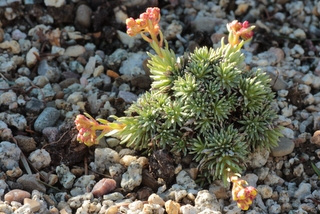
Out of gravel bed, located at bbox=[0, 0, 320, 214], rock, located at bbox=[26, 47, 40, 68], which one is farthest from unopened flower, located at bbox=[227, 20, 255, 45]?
rock, located at bbox=[26, 47, 40, 68]

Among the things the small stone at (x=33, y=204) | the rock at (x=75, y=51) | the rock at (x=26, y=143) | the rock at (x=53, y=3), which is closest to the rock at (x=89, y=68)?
the rock at (x=75, y=51)

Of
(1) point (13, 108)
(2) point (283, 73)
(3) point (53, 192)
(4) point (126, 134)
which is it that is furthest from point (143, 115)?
(2) point (283, 73)

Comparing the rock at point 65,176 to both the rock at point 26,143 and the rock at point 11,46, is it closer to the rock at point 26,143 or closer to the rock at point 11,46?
the rock at point 26,143

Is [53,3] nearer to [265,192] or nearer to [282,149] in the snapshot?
[282,149]

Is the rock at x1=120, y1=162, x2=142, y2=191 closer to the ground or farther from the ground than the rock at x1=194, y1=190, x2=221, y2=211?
farther from the ground

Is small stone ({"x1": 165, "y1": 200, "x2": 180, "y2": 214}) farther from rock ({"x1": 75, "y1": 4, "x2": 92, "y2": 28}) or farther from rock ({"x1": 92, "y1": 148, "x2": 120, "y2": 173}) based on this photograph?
rock ({"x1": 75, "y1": 4, "x2": 92, "y2": 28})

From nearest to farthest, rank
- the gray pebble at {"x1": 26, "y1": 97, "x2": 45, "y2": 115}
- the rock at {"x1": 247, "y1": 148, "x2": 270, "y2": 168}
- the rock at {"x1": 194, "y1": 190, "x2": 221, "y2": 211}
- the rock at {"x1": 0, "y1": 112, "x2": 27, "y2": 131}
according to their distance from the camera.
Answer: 1. the rock at {"x1": 194, "y1": 190, "x2": 221, "y2": 211}
2. the rock at {"x1": 247, "y1": 148, "x2": 270, "y2": 168}
3. the rock at {"x1": 0, "y1": 112, "x2": 27, "y2": 131}
4. the gray pebble at {"x1": 26, "y1": 97, "x2": 45, "y2": 115}
